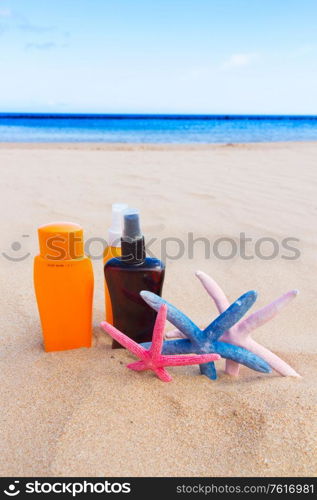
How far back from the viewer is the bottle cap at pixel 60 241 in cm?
134

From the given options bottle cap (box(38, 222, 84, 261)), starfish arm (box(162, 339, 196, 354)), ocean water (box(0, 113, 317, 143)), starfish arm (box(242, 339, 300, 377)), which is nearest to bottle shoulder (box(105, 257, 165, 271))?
bottle cap (box(38, 222, 84, 261))

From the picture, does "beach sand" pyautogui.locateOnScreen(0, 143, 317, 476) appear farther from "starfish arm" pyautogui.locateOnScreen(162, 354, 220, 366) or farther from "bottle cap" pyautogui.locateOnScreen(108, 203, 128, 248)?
"bottle cap" pyautogui.locateOnScreen(108, 203, 128, 248)

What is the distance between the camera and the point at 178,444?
109 centimetres

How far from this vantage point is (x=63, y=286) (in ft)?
4.62

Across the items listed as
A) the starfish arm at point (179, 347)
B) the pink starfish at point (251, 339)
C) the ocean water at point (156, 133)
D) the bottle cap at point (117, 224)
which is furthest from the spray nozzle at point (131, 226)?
the ocean water at point (156, 133)

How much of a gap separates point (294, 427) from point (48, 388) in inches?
26.3

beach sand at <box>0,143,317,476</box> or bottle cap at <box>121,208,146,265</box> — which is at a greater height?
bottle cap at <box>121,208,146,265</box>

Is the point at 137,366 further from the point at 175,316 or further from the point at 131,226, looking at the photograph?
the point at 131,226

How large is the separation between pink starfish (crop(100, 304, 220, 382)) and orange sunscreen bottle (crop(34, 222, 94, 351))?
19 centimetres

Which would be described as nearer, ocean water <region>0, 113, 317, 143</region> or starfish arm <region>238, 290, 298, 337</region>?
starfish arm <region>238, 290, 298, 337</region>

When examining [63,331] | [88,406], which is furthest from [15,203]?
[88,406]

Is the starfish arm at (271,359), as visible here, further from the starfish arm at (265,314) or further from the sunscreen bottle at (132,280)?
the sunscreen bottle at (132,280)

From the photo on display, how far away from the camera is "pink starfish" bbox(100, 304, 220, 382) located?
1.22m
